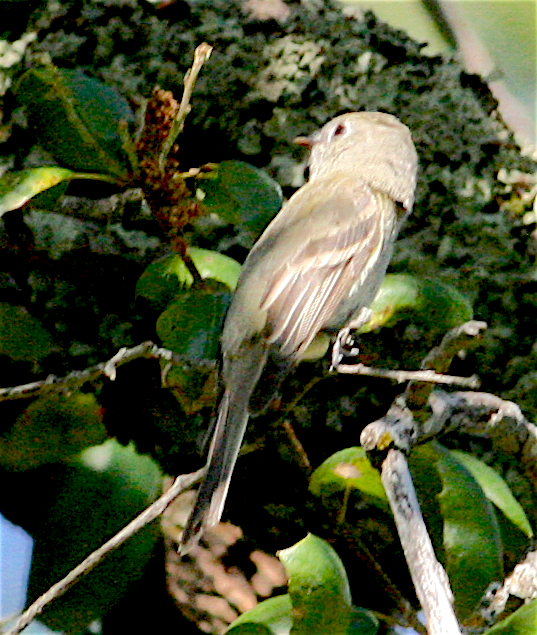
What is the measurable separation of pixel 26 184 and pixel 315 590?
768 millimetres

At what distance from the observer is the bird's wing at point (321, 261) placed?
4.41 ft

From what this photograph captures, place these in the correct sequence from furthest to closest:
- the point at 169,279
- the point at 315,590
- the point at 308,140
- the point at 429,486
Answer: the point at 308,140 < the point at 169,279 < the point at 429,486 < the point at 315,590

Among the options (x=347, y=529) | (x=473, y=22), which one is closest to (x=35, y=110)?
(x=347, y=529)

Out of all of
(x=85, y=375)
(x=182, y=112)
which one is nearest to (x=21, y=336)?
(x=85, y=375)

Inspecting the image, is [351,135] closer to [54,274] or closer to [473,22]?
[54,274]

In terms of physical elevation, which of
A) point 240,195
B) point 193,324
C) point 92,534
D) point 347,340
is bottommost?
point 92,534

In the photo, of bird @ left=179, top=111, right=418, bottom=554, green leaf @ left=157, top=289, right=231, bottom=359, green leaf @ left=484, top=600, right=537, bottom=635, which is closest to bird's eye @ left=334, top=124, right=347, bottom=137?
bird @ left=179, top=111, right=418, bottom=554

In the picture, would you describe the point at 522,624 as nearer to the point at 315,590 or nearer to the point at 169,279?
the point at 315,590

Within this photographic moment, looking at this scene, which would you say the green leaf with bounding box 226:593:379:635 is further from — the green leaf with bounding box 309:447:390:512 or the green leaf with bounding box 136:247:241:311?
the green leaf with bounding box 136:247:241:311

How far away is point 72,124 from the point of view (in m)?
1.41

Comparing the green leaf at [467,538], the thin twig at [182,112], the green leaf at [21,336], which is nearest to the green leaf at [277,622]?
the green leaf at [467,538]

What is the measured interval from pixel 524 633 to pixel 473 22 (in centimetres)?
206

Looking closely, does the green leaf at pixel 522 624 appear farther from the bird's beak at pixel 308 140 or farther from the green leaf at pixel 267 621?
the bird's beak at pixel 308 140

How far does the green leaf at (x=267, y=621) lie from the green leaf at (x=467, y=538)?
10.0 inches
